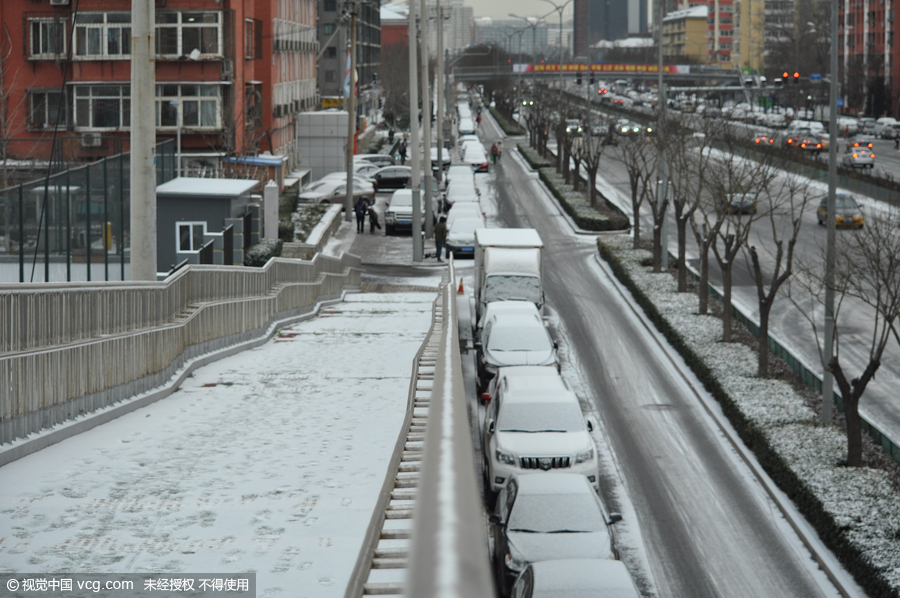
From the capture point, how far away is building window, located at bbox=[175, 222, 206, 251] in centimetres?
2508

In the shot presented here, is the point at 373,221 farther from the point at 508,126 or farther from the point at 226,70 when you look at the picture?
the point at 508,126

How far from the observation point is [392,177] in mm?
60406

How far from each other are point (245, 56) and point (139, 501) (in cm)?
4518

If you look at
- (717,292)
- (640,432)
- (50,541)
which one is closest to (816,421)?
(640,432)

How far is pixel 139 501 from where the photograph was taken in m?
8.14

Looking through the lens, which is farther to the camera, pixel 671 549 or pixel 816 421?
pixel 816 421

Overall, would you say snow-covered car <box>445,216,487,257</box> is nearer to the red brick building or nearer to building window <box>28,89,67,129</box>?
the red brick building

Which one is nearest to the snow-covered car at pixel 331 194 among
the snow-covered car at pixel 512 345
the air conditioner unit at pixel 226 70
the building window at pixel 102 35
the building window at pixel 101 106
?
the air conditioner unit at pixel 226 70

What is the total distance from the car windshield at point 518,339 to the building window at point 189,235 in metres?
7.91

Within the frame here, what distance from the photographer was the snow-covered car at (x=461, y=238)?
4003 centimetres

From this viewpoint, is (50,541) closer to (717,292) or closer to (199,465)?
(199,465)

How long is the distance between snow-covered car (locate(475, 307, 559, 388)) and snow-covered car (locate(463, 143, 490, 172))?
46.7 meters

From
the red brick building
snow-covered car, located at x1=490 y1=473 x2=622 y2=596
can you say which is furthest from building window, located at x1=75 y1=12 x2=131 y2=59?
snow-covered car, located at x1=490 y1=473 x2=622 y2=596

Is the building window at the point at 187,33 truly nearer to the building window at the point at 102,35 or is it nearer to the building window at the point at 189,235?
the building window at the point at 102,35
